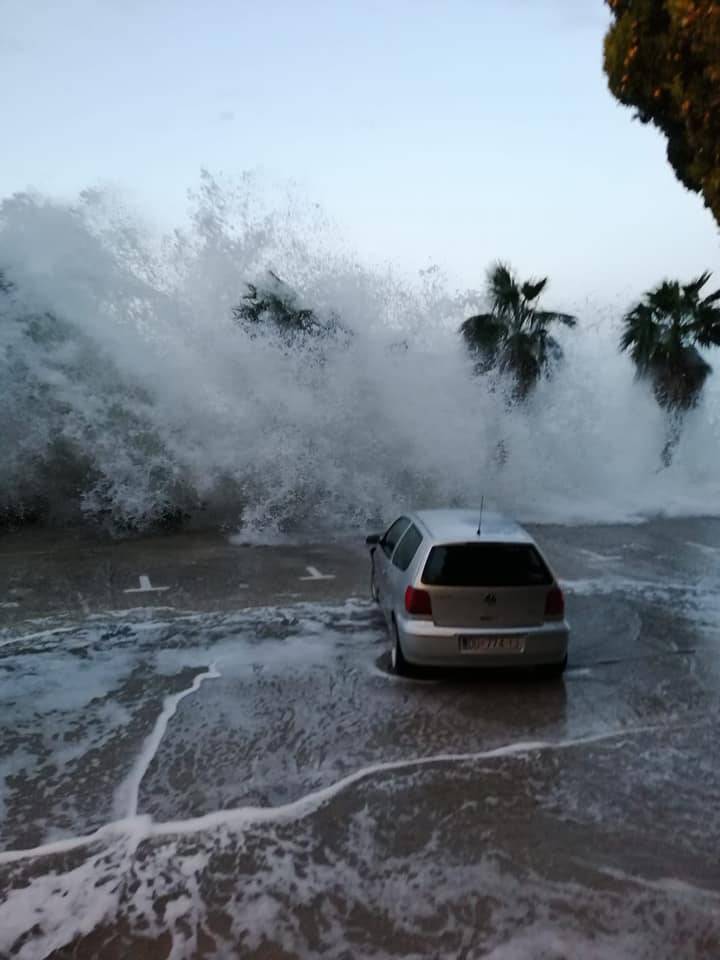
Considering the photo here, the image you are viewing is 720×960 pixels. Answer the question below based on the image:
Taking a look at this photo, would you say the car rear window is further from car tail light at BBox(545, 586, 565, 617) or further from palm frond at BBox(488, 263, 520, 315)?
palm frond at BBox(488, 263, 520, 315)

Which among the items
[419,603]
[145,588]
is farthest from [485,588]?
[145,588]

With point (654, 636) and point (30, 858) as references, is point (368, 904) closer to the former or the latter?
point (30, 858)

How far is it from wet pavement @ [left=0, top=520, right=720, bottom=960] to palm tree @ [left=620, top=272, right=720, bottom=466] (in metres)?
17.3

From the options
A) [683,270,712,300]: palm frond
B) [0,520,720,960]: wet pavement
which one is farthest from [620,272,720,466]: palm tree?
[0,520,720,960]: wet pavement

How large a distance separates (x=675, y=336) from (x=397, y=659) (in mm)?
21002

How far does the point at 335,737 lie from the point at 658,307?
22607mm

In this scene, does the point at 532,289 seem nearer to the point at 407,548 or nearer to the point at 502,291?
the point at 502,291

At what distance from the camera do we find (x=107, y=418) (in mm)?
16000

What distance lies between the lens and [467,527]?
21.9 ft

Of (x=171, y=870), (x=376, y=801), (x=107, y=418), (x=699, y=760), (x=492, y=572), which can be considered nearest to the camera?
(x=171, y=870)

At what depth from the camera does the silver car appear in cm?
611

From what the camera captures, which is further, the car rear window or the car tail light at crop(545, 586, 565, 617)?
the car rear window

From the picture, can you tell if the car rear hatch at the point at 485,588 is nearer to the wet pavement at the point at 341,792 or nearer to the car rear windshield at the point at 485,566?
the car rear windshield at the point at 485,566

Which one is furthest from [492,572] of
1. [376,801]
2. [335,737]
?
[376,801]
